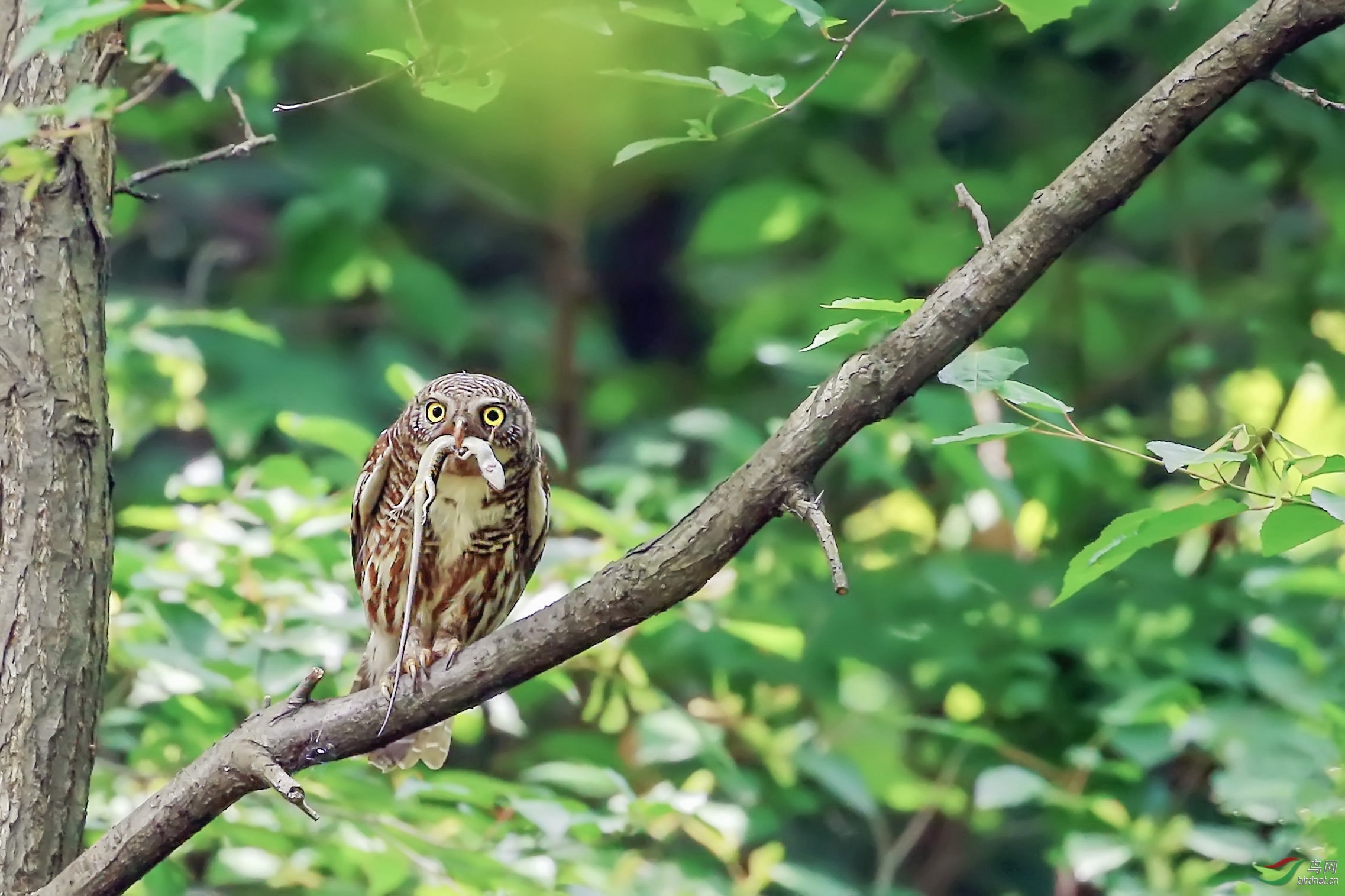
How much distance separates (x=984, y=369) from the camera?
166 centimetres

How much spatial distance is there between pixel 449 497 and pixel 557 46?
3.49 feet

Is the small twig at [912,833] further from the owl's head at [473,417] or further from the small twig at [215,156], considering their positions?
the small twig at [215,156]

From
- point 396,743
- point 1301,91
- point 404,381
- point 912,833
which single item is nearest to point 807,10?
point 1301,91

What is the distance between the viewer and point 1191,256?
4.68 m

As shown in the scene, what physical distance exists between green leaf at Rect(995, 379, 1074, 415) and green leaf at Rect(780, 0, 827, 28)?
0.48 m

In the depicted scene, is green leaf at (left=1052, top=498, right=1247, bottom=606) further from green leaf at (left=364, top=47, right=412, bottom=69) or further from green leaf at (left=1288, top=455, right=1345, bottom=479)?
green leaf at (left=364, top=47, right=412, bottom=69)

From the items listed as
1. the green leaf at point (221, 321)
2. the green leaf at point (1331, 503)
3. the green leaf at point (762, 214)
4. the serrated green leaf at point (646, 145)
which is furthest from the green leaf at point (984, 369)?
the green leaf at point (762, 214)

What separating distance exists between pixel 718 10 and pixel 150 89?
64 cm

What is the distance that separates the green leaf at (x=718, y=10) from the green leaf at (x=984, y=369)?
1.58ft

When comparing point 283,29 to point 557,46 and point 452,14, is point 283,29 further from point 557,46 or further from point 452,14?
point 452,14

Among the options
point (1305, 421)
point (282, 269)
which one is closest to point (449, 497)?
point (282, 269)

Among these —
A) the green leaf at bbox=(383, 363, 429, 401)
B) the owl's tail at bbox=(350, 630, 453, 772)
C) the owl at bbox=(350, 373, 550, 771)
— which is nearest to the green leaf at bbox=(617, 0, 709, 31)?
the owl at bbox=(350, 373, 550, 771)

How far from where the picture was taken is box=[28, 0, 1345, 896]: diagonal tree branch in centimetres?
171

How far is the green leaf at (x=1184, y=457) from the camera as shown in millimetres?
1470
